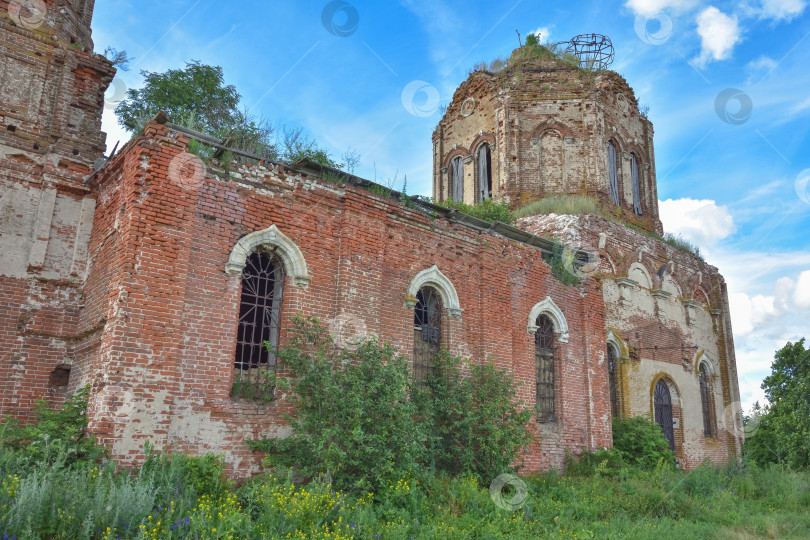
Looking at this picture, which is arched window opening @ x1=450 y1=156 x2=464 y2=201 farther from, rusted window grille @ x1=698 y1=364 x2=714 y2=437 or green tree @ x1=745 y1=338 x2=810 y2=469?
green tree @ x1=745 y1=338 x2=810 y2=469

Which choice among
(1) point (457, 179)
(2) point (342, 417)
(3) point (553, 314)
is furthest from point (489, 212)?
(2) point (342, 417)

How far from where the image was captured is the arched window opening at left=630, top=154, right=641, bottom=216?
2181cm

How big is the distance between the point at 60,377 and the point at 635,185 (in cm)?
1905

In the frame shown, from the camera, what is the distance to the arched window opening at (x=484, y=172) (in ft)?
70.9

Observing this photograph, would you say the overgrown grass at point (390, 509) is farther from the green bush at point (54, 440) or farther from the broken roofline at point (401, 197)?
the broken roofline at point (401, 197)

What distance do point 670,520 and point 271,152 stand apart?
32.9 feet

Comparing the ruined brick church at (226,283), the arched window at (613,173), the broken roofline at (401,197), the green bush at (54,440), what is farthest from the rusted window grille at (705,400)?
the green bush at (54,440)

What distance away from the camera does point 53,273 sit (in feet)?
32.4

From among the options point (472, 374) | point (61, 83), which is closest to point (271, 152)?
point (61, 83)

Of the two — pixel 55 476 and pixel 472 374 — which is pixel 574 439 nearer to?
pixel 472 374

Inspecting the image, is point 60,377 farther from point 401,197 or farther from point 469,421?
point 469,421

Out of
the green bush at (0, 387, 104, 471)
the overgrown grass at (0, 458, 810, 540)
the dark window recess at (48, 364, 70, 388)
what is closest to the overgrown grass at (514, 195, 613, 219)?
the overgrown grass at (0, 458, 810, 540)

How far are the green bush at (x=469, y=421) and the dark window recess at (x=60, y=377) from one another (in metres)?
5.50

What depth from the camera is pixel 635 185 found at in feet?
72.5
